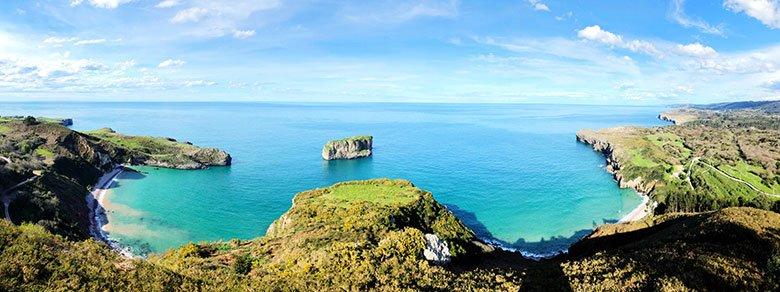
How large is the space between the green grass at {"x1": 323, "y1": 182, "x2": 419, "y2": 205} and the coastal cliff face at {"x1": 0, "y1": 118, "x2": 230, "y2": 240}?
1216 inches

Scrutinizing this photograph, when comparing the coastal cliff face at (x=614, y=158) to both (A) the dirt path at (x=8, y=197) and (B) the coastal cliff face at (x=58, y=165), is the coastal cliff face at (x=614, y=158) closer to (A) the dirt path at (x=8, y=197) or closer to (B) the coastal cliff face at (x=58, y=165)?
(B) the coastal cliff face at (x=58, y=165)

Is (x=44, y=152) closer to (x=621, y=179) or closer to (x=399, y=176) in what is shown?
(x=399, y=176)

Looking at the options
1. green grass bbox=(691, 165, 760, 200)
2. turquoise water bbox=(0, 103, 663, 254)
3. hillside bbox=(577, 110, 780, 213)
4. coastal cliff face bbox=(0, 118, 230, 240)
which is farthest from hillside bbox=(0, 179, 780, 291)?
green grass bbox=(691, 165, 760, 200)

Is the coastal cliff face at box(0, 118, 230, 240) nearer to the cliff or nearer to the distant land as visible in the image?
the cliff

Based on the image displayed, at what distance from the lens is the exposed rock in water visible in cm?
3347

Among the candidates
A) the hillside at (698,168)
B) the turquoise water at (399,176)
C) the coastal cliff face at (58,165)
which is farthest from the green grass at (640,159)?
the coastal cliff face at (58,165)

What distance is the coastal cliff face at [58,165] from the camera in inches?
2244

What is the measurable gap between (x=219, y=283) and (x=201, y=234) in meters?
43.4

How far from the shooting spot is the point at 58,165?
8175 centimetres

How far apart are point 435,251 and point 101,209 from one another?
6238 cm

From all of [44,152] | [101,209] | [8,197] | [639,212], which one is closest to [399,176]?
[639,212]

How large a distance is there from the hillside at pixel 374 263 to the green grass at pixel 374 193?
6.63 meters

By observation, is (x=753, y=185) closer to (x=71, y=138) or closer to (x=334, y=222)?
(x=334, y=222)

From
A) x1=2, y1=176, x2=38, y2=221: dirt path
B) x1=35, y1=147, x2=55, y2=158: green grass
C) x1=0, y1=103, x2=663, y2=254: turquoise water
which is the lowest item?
x1=0, y1=103, x2=663, y2=254: turquoise water
